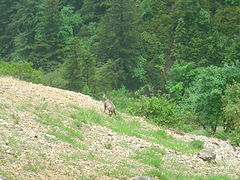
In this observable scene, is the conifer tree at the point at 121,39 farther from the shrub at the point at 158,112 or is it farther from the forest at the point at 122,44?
the shrub at the point at 158,112

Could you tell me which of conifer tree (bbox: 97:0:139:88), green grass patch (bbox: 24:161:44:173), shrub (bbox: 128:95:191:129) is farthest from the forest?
green grass patch (bbox: 24:161:44:173)

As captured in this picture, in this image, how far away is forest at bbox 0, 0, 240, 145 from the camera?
54.8 metres

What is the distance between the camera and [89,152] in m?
14.8

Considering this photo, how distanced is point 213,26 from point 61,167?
187 feet

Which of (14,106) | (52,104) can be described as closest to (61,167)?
(14,106)

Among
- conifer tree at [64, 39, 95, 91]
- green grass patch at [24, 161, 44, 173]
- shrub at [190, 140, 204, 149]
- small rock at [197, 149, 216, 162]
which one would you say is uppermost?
green grass patch at [24, 161, 44, 173]

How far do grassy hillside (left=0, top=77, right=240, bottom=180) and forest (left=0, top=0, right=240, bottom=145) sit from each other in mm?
25656

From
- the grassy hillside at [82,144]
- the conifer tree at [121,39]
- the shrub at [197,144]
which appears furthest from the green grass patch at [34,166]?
the conifer tree at [121,39]

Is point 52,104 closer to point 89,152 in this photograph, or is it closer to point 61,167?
point 89,152

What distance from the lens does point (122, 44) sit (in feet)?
213

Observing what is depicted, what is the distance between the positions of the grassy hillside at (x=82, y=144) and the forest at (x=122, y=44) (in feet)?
84.2

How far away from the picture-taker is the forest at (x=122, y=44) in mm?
54781

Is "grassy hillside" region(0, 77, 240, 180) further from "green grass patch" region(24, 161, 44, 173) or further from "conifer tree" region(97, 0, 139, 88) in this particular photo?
"conifer tree" region(97, 0, 139, 88)

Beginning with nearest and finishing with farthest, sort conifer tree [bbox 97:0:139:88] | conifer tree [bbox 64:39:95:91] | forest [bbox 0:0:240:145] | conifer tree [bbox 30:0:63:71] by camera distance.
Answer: conifer tree [bbox 64:39:95:91], forest [bbox 0:0:240:145], conifer tree [bbox 97:0:139:88], conifer tree [bbox 30:0:63:71]
